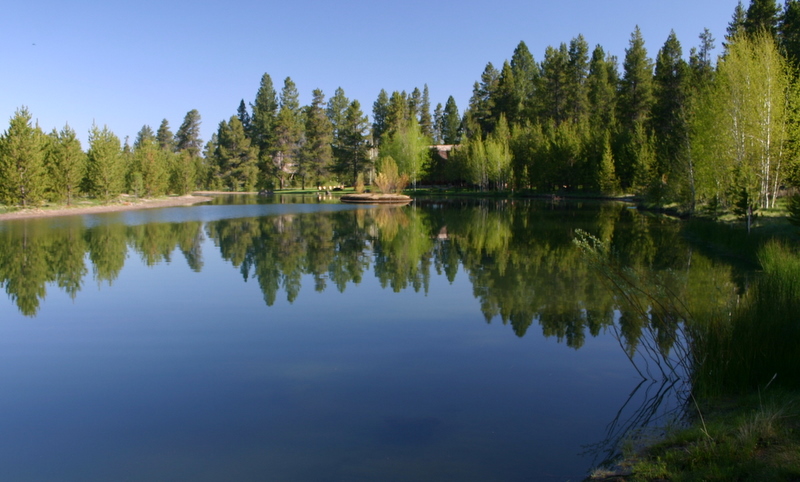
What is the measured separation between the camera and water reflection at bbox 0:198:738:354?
9516mm

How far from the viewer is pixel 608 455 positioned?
471cm

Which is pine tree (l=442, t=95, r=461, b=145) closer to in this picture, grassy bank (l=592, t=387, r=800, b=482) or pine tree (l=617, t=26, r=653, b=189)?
pine tree (l=617, t=26, r=653, b=189)

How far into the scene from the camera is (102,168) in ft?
135

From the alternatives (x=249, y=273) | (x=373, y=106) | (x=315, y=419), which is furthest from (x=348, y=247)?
(x=373, y=106)

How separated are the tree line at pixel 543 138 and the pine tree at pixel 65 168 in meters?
0.09

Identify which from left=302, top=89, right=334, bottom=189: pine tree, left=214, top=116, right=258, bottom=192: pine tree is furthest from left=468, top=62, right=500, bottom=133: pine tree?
left=214, top=116, right=258, bottom=192: pine tree

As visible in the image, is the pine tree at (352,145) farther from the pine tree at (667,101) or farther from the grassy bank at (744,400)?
the grassy bank at (744,400)

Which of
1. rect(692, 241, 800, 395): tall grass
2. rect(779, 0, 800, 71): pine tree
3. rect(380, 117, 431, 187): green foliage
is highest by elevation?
rect(779, 0, 800, 71): pine tree

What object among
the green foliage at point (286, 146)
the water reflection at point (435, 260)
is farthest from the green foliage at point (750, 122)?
the green foliage at point (286, 146)

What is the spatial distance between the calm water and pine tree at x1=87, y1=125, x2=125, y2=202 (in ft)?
92.0

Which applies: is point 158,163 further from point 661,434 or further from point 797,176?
point 661,434

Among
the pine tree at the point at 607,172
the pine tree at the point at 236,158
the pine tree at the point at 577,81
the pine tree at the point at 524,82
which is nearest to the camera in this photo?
the pine tree at the point at 607,172

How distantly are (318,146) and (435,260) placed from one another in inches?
2572

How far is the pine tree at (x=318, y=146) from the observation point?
78562mm
